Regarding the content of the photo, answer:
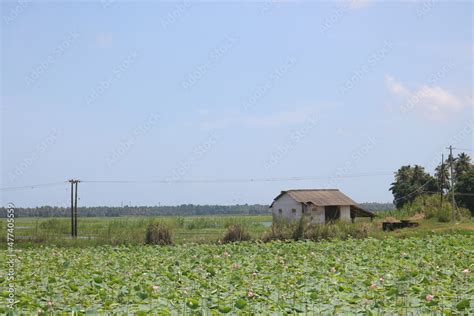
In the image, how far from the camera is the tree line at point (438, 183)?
4206 centimetres

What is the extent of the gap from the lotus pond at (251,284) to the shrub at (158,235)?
638 centimetres

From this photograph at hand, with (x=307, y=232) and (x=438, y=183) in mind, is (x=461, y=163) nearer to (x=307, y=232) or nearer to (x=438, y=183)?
(x=438, y=183)

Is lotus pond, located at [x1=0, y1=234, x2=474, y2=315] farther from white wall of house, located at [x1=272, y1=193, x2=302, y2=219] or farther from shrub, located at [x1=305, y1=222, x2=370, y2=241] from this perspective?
white wall of house, located at [x1=272, y1=193, x2=302, y2=219]

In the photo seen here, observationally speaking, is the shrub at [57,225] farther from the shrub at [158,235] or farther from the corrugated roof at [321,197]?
the corrugated roof at [321,197]

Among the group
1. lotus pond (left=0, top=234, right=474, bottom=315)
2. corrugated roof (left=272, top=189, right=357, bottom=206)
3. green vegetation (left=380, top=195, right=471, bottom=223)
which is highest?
corrugated roof (left=272, top=189, right=357, bottom=206)

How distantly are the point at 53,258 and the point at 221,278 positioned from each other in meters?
5.73

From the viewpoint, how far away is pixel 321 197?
107 ft

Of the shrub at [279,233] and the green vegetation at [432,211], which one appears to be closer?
the shrub at [279,233]

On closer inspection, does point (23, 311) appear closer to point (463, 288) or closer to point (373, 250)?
point (463, 288)

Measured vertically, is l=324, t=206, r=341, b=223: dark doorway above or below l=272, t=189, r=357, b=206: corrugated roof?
below

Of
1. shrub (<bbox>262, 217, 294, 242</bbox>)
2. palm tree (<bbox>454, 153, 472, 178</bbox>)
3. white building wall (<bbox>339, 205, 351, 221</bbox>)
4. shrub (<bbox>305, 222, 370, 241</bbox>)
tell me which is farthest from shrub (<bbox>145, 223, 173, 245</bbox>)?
palm tree (<bbox>454, 153, 472, 178</bbox>)

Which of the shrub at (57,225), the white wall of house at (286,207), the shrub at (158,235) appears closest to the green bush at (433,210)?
the white wall of house at (286,207)

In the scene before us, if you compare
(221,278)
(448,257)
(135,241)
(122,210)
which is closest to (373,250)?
(448,257)

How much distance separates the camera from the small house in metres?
31.7
